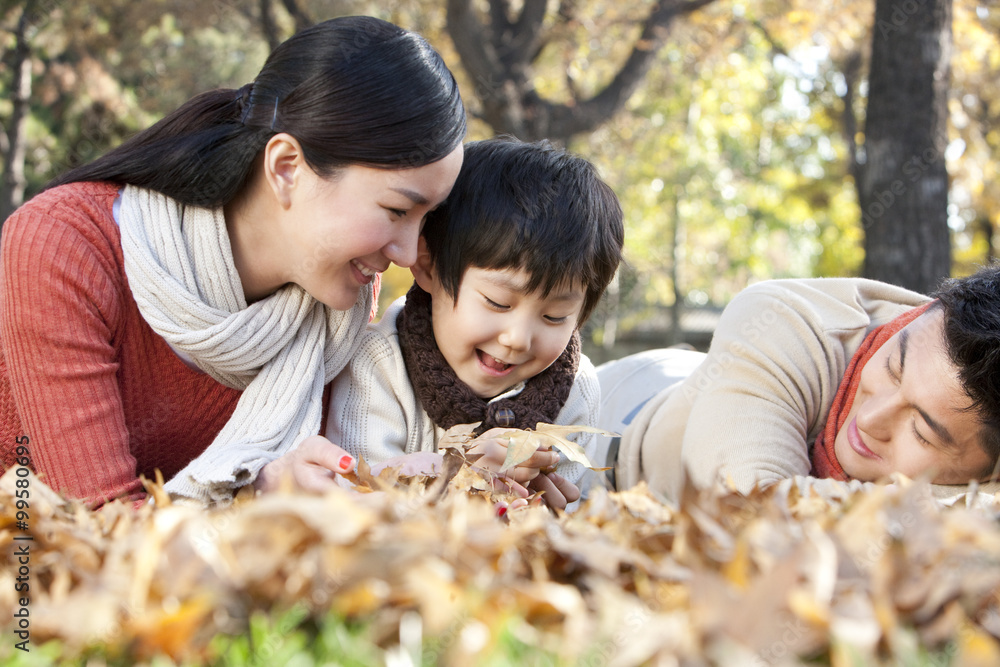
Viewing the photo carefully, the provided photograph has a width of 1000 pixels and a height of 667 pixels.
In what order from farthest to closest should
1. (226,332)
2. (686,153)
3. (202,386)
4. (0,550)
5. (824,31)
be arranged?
1. (686,153)
2. (824,31)
3. (202,386)
4. (226,332)
5. (0,550)

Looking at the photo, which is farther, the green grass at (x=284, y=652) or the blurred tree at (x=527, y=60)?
the blurred tree at (x=527, y=60)

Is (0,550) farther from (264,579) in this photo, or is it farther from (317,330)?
(317,330)

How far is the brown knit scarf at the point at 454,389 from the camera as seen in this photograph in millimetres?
2357

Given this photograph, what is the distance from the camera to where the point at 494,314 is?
227 cm

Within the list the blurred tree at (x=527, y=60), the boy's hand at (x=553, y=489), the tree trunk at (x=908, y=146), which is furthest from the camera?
the blurred tree at (x=527, y=60)

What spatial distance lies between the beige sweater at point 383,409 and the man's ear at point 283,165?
54cm

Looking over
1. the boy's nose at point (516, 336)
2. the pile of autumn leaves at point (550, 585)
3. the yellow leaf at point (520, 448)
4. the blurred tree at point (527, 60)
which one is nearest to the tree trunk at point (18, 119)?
the blurred tree at point (527, 60)

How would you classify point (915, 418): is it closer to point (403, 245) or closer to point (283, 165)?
point (403, 245)

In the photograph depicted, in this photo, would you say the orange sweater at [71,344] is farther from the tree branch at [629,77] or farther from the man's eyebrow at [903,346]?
the tree branch at [629,77]

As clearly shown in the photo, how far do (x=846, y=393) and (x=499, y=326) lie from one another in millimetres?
1035

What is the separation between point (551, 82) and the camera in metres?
12.9

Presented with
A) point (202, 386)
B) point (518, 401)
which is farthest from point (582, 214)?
point (202, 386)

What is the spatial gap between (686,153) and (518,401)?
584 inches

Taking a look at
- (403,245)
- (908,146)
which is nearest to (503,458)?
(403,245)
